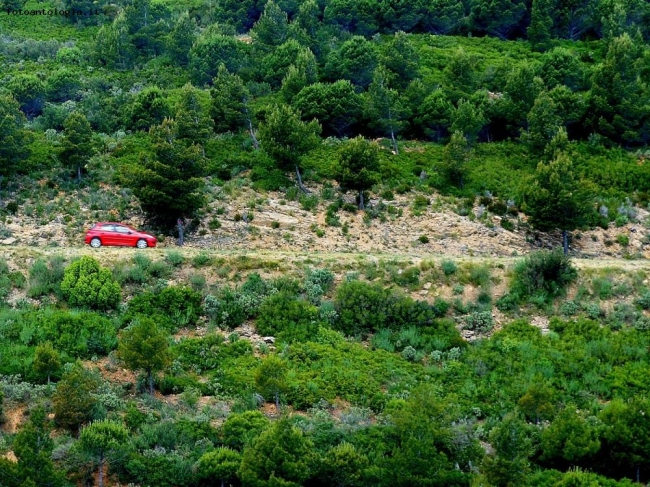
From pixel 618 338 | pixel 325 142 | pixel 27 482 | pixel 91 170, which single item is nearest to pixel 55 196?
pixel 91 170

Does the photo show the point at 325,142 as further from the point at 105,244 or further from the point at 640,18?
the point at 640,18

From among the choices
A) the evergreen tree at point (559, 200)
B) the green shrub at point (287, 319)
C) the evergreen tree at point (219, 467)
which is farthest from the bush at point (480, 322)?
the evergreen tree at point (219, 467)

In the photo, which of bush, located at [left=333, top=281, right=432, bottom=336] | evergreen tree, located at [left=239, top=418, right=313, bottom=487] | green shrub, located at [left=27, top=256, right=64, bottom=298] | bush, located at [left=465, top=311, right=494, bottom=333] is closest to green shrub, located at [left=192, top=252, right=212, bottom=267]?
green shrub, located at [left=27, top=256, right=64, bottom=298]

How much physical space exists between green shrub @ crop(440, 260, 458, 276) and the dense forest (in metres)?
0.10

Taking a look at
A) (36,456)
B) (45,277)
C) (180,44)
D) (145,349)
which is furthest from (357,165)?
(36,456)

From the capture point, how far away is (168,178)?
45.9m

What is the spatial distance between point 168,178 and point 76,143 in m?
8.10

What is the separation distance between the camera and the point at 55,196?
49.7m

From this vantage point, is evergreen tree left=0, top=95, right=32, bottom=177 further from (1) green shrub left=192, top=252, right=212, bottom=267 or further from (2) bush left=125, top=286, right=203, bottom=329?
(2) bush left=125, top=286, right=203, bottom=329

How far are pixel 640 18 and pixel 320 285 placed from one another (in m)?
51.0

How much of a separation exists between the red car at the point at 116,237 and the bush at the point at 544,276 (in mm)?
18118

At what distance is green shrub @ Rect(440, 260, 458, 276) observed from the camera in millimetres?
39812

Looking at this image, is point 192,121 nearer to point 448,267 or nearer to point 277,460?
point 448,267

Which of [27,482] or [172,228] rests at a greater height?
A: [27,482]
